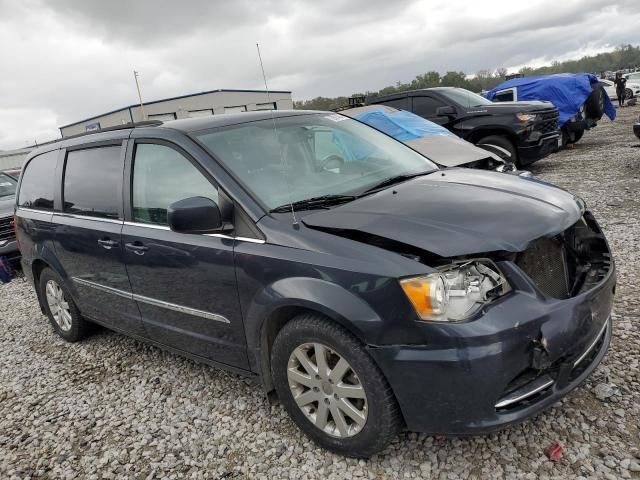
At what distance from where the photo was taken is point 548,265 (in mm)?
2285

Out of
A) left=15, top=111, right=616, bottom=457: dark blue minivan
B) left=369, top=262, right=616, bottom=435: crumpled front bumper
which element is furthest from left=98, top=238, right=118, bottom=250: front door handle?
left=369, top=262, right=616, bottom=435: crumpled front bumper

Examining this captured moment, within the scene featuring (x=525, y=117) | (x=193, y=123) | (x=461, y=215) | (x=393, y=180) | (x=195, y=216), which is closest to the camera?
(x=461, y=215)

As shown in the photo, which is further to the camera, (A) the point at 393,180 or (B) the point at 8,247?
(B) the point at 8,247

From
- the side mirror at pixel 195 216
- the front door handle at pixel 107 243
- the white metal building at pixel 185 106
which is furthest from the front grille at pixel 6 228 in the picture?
the white metal building at pixel 185 106

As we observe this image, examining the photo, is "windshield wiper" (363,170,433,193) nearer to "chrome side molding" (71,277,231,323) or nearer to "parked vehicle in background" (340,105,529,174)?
"chrome side molding" (71,277,231,323)

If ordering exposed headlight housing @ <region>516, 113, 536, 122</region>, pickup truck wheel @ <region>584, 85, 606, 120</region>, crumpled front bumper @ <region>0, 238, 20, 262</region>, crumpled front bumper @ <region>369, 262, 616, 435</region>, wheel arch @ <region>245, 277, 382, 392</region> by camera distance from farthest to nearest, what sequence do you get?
pickup truck wheel @ <region>584, 85, 606, 120</region> < exposed headlight housing @ <region>516, 113, 536, 122</region> < crumpled front bumper @ <region>0, 238, 20, 262</region> < wheel arch @ <region>245, 277, 382, 392</region> < crumpled front bumper @ <region>369, 262, 616, 435</region>

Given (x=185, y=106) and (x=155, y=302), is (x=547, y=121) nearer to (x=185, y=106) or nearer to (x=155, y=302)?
(x=155, y=302)

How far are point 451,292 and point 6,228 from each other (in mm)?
7820

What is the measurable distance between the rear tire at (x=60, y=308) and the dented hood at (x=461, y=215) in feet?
9.37

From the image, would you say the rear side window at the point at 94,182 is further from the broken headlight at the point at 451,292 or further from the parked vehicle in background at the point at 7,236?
the parked vehicle in background at the point at 7,236

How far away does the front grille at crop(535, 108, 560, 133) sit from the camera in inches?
350

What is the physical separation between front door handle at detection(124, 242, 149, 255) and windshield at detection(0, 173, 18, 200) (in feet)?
22.7

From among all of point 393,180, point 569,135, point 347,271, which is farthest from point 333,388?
point 569,135

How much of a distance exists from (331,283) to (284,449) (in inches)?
40.8
